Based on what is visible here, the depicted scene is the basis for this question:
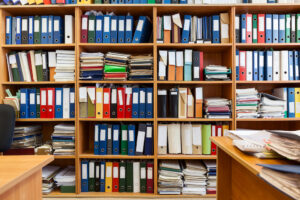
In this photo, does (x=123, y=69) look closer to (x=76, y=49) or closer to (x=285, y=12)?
(x=76, y=49)

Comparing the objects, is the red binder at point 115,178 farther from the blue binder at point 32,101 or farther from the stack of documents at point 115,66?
the blue binder at point 32,101

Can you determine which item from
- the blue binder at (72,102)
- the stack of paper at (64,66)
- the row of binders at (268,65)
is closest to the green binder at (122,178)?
the blue binder at (72,102)

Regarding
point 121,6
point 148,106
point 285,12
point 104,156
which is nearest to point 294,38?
point 285,12

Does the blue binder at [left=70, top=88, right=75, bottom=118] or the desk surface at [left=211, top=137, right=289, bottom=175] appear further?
the blue binder at [left=70, top=88, right=75, bottom=118]

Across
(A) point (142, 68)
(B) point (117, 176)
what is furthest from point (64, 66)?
(B) point (117, 176)

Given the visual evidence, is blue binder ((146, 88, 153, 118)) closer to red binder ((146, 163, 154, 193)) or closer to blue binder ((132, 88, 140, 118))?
blue binder ((132, 88, 140, 118))

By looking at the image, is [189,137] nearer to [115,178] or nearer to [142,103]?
[142,103]

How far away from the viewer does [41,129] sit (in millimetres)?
2695

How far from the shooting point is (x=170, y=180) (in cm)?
234

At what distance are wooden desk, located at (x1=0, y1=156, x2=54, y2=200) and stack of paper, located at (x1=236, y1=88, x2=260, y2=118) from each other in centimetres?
195

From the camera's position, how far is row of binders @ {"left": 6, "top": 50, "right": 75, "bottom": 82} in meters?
2.42

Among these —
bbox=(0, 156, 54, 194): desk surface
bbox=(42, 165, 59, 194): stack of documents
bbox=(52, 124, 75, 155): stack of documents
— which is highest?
bbox=(0, 156, 54, 194): desk surface

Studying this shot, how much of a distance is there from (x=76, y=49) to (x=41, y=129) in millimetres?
1094

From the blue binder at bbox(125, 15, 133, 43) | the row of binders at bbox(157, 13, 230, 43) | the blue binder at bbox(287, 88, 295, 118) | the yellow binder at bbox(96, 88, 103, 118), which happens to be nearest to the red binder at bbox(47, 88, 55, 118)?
the yellow binder at bbox(96, 88, 103, 118)
